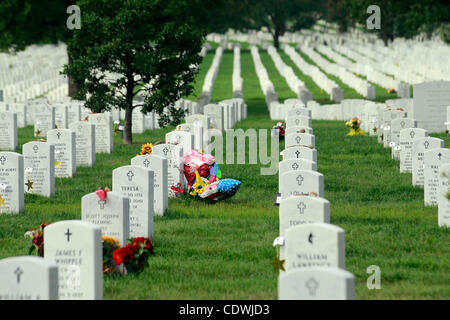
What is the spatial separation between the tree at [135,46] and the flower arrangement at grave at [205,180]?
888cm

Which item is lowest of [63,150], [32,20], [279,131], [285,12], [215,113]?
[63,150]

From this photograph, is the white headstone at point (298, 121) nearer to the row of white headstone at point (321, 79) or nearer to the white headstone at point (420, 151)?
the white headstone at point (420, 151)

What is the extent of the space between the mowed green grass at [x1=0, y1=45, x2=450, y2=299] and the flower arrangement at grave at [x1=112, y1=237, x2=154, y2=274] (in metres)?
0.14

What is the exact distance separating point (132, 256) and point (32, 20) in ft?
103

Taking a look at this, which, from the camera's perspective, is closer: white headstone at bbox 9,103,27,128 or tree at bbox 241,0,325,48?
white headstone at bbox 9,103,27,128

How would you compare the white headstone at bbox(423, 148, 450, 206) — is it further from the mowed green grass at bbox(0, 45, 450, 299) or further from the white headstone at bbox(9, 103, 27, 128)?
the white headstone at bbox(9, 103, 27, 128)

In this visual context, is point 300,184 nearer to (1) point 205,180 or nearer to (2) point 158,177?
(2) point 158,177

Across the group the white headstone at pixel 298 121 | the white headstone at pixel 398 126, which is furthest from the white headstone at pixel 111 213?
the white headstone at pixel 298 121

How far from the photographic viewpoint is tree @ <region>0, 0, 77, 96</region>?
40438 millimetres

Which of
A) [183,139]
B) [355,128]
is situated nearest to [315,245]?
[183,139]

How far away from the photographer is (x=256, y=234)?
14.0 m

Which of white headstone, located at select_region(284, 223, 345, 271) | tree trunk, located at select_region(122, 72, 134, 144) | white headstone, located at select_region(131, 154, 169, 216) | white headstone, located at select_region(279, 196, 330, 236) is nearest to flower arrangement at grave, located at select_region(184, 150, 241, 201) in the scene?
white headstone, located at select_region(131, 154, 169, 216)

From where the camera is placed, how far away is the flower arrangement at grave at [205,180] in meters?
→ 16.8

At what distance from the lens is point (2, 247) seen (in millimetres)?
13117
